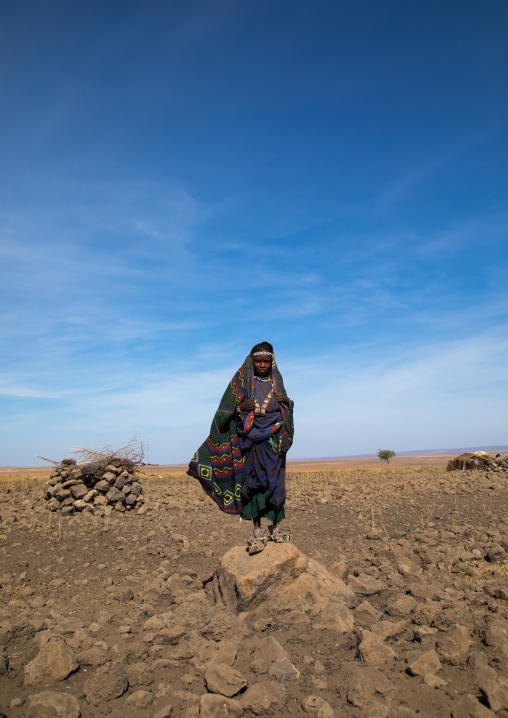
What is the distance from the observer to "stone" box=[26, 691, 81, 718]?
325 cm

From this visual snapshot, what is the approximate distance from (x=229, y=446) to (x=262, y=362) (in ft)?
3.84

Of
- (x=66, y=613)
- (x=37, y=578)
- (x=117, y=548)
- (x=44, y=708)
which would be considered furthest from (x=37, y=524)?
(x=44, y=708)

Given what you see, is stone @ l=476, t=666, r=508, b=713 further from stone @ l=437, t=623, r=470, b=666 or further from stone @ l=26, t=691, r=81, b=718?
stone @ l=26, t=691, r=81, b=718

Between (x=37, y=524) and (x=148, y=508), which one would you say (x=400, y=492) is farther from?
(x=37, y=524)

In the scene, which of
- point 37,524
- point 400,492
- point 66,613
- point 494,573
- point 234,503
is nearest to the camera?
point 66,613

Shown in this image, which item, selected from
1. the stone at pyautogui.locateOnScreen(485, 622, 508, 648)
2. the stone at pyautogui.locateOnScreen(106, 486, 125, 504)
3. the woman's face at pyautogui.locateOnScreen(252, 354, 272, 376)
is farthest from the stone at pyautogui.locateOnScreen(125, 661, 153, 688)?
the stone at pyautogui.locateOnScreen(106, 486, 125, 504)

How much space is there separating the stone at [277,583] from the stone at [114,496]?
7.12m

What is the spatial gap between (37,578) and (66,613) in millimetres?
1815

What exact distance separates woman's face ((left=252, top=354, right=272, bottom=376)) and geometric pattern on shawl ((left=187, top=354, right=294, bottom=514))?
6 centimetres

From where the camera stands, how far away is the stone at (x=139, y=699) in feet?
11.4

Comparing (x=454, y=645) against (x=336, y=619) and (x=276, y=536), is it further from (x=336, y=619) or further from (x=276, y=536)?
(x=276, y=536)

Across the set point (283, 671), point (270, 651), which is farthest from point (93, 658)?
point (283, 671)

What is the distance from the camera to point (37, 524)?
10000mm

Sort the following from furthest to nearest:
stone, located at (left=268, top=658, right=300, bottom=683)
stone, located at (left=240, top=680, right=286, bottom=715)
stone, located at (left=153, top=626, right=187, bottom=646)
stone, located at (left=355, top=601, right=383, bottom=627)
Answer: stone, located at (left=355, top=601, right=383, bottom=627), stone, located at (left=153, top=626, right=187, bottom=646), stone, located at (left=268, top=658, right=300, bottom=683), stone, located at (left=240, top=680, right=286, bottom=715)
